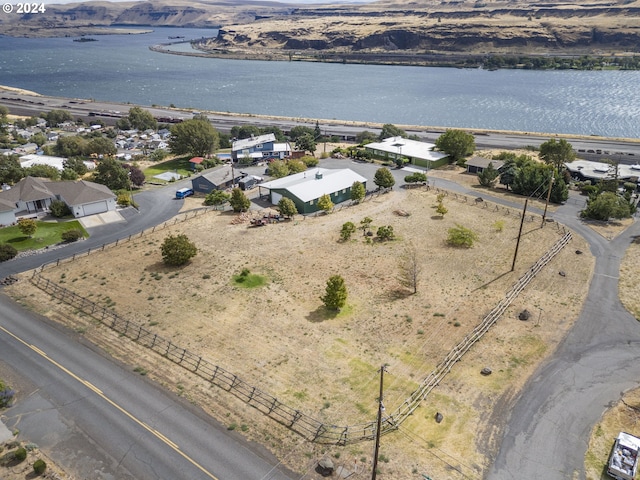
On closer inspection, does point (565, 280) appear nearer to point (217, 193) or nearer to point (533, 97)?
point (217, 193)

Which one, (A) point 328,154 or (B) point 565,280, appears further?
(A) point 328,154

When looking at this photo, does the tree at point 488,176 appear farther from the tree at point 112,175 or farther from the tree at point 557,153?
the tree at point 112,175

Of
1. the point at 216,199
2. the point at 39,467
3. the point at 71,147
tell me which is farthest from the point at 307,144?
the point at 39,467

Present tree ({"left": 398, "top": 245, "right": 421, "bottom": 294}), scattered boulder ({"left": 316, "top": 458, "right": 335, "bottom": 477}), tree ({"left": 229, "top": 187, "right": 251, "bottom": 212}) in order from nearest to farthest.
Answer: scattered boulder ({"left": 316, "top": 458, "right": 335, "bottom": 477}), tree ({"left": 398, "top": 245, "right": 421, "bottom": 294}), tree ({"left": 229, "top": 187, "right": 251, "bottom": 212})

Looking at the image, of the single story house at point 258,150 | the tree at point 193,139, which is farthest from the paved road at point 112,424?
the single story house at point 258,150

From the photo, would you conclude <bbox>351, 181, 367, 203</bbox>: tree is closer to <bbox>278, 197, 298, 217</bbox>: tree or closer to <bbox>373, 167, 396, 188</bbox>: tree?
<bbox>373, 167, 396, 188</bbox>: tree

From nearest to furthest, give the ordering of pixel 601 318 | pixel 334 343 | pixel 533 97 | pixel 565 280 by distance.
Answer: pixel 334 343
pixel 601 318
pixel 565 280
pixel 533 97

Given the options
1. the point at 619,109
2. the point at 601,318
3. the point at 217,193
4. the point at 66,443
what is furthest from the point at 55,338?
the point at 619,109

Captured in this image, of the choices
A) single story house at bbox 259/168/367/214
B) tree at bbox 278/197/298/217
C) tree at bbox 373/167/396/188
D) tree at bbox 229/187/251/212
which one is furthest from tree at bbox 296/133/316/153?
tree at bbox 278/197/298/217
